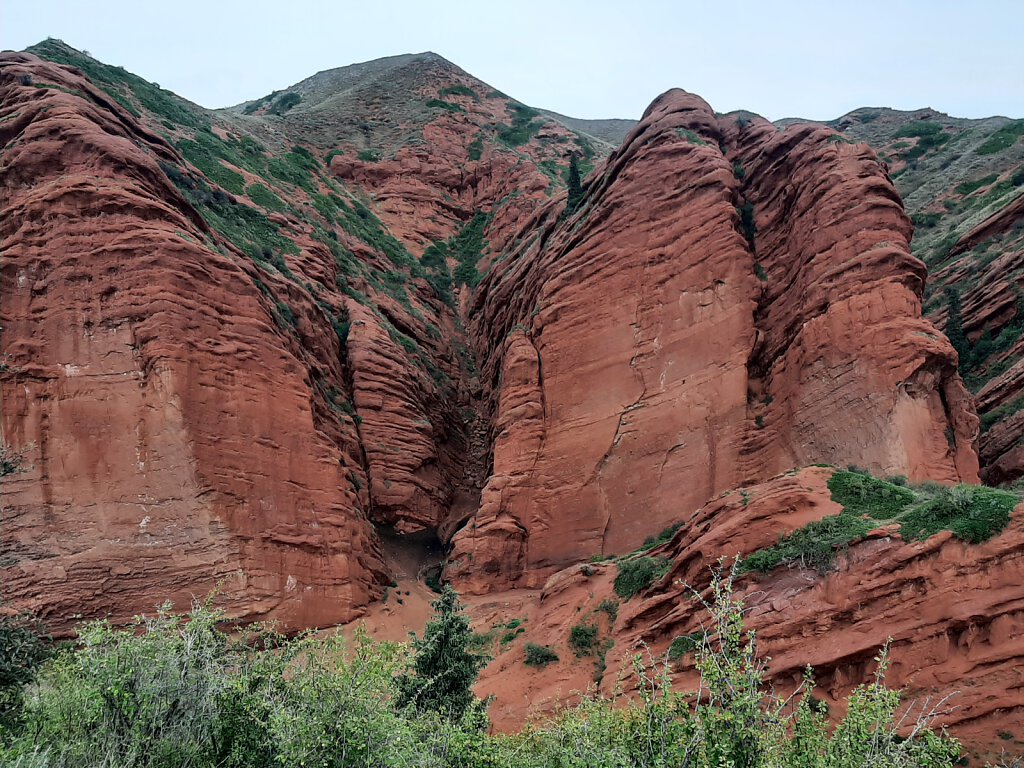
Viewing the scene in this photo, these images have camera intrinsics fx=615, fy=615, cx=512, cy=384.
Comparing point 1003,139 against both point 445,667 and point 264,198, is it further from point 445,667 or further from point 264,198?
point 445,667

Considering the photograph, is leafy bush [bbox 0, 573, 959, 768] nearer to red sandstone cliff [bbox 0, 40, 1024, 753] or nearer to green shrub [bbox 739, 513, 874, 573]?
green shrub [bbox 739, 513, 874, 573]

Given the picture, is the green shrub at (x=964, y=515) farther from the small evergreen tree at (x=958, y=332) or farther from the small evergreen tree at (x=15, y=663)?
the small evergreen tree at (x=958, y=332)

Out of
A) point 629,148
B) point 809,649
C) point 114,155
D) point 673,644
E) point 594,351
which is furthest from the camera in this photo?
point 629,148

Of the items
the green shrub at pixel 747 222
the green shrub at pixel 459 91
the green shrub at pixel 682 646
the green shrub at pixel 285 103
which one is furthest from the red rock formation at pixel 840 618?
the green shrub at pixel 285 103

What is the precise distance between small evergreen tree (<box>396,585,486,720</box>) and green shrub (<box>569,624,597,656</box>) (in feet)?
12.1

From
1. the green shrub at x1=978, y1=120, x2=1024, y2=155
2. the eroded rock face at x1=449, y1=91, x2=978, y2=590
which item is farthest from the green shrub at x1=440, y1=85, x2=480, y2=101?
the green shrub at x1=978, y1=120, x2=1024, y2=155

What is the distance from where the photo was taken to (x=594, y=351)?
28.1m

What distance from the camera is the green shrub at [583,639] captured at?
57.8ft

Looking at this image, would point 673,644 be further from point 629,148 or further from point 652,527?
point 629,148

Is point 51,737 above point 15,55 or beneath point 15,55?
beneath

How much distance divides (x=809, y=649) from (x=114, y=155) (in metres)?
27.0

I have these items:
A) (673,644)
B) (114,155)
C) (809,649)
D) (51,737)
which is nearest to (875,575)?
(809,649)

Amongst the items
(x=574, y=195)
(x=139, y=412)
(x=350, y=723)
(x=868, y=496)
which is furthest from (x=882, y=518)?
(x=574, y=195)

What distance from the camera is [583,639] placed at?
58.5 feet
